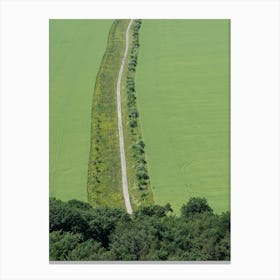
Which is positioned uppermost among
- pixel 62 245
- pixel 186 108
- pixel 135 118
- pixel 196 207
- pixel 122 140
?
pixel 186 108

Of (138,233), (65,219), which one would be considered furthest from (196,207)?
(65,219)

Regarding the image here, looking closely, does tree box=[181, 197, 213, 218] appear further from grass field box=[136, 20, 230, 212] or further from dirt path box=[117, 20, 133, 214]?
dirt path box=[117, 20, 133, 214]

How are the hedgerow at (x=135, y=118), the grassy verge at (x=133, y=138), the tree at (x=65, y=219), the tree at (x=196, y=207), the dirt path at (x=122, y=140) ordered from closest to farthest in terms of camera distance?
the tree at (x=65, y=219), the tree at (x=196, y=207), the dirt path at (x=122, y=140), the grassy verge at (x=133, y=138), the hedgerow at (x=135, y=118)

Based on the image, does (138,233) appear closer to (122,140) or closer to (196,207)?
(196,207)

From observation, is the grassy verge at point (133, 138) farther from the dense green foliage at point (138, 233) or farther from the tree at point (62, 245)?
the tree at point (62, 245)

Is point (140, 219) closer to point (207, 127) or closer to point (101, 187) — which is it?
point (101, 187)

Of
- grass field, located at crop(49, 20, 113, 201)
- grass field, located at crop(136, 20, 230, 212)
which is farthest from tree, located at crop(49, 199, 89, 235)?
grass field, located at crop(136, 20, 230, 212)

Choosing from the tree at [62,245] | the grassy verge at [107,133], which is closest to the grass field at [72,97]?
the grassy verge at [107,133]
